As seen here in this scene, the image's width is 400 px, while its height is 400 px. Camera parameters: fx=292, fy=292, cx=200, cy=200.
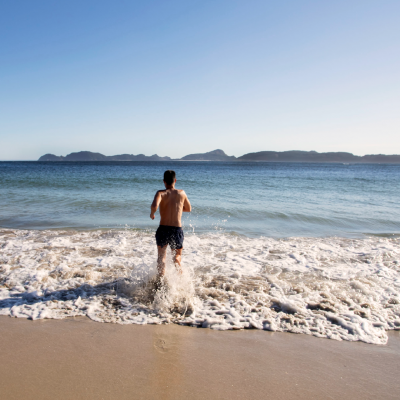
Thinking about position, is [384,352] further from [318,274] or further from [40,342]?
[40,342]

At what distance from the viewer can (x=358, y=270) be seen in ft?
18.9

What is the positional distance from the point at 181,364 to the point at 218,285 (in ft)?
6.76

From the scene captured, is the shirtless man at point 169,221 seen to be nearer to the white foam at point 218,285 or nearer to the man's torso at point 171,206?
the man's torso at point 171,206

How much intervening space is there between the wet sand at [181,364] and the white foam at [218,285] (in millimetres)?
244

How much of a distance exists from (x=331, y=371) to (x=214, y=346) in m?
1.19

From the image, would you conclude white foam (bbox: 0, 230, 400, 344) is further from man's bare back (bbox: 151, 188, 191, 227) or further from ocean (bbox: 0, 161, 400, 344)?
man's bare back (bbox: 151, 188, 191, 227)

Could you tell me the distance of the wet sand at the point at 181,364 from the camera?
2.54 metres

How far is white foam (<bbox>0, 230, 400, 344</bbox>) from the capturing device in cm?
383

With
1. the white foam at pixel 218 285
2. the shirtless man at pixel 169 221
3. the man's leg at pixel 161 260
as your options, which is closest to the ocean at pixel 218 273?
the white foam at pixel 218 285

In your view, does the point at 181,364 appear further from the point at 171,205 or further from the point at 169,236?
the point at 171,205

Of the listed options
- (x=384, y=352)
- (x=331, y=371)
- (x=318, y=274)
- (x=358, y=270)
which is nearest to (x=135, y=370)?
(x=331, y=371)

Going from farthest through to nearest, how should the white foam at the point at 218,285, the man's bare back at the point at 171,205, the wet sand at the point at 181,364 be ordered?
the man's bare back at the point at 171,205, the white foam at the point at 218,285, the wet sand at the point at 181,364

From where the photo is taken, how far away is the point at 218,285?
4895 mm

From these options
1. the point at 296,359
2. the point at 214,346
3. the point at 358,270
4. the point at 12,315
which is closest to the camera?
the point at 296,359
